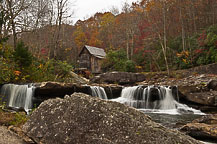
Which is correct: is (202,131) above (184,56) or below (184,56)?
below

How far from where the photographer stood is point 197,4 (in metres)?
23.1

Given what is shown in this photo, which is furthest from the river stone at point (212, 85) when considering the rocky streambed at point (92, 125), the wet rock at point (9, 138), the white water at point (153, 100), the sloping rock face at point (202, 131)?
the wet rock at point (9, 138)

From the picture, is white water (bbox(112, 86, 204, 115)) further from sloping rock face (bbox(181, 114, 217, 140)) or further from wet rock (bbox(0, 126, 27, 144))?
wet rock (bbox(0, 126, 27, 144))

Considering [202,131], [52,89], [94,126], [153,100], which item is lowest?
[153,100]

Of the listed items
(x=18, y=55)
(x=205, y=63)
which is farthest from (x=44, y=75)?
(x=205, y=63)

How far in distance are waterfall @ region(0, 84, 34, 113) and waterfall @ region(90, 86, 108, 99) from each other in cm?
417

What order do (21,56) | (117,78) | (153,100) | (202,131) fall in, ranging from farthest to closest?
(117,78) < (153,100) < (21,56) < (202,131)

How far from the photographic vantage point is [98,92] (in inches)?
507

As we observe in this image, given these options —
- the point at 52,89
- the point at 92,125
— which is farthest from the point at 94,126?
the point at 52,89

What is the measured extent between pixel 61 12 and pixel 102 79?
8.67 m

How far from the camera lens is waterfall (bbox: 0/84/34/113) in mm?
10352

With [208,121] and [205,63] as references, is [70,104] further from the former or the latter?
[205,63]

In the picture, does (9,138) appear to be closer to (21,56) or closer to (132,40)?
(21,56)

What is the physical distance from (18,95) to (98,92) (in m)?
5.38
